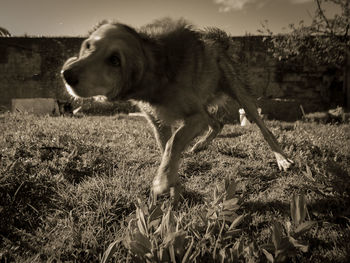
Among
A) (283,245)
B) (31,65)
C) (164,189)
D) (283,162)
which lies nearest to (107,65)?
(164,189)

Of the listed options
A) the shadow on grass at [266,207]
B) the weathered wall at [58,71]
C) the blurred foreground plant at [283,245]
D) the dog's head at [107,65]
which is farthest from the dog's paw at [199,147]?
the weathered wall at [58,71]

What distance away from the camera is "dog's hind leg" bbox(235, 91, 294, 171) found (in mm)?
2857

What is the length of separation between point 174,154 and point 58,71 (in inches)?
360

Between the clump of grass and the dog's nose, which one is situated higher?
the dog's nose

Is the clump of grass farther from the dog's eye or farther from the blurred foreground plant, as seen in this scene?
the dog's eye

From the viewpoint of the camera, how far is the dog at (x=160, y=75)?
182 cm

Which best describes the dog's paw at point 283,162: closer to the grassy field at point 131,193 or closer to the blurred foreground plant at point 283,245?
the grassy field at point 131,193

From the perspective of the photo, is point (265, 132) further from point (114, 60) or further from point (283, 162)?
point (114, 60)

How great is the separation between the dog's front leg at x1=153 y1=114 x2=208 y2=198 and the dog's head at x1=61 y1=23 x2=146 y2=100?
0.52 meters

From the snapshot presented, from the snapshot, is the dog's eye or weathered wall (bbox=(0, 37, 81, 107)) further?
weathered wall (bbox=(0, 37, 81, 107))

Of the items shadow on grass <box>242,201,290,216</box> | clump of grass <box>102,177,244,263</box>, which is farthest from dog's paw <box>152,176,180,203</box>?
shadow on grass <box>242,201,290,216</box>

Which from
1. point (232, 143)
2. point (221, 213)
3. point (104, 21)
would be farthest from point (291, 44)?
point (221, 213)

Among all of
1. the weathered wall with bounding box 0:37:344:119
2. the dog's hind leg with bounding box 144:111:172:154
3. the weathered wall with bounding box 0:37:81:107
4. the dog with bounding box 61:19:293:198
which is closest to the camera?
the dog with bounding box 61:19:293:198

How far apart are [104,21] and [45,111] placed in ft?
19.7
